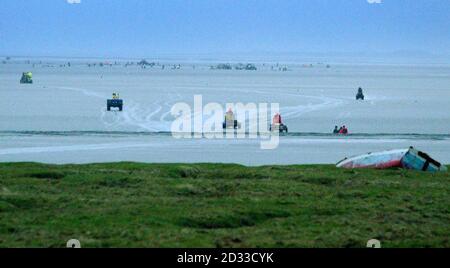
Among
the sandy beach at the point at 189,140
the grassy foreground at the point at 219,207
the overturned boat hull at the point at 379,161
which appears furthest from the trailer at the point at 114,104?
the grassy foreground at the point at 219,207

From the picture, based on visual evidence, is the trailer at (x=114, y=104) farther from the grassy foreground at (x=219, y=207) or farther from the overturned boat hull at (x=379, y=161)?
the grassy foreground at (x=219, y=207)

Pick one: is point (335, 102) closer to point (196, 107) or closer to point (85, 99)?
point (196, 107)

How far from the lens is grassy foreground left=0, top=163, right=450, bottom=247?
1324 centimetres

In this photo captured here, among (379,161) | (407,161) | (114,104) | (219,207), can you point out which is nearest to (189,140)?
(379,161)

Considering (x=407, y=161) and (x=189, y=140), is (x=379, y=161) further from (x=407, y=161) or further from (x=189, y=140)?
(x=189, y=140)

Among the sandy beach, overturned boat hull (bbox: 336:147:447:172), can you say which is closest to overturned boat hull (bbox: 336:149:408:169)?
overturned boat hull (bbox: 336:147:447:172)

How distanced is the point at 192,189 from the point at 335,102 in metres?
59.6

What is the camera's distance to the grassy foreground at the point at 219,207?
13242mm

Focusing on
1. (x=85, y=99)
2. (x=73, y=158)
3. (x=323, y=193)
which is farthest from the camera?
(x=85, y=99)

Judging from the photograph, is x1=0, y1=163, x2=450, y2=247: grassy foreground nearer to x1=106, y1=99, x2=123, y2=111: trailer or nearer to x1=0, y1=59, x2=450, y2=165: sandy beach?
x1=0, y1=59, x2=450, y2=165: sandy beach

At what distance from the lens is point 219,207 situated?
15750mm

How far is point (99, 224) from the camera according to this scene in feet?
46.2
